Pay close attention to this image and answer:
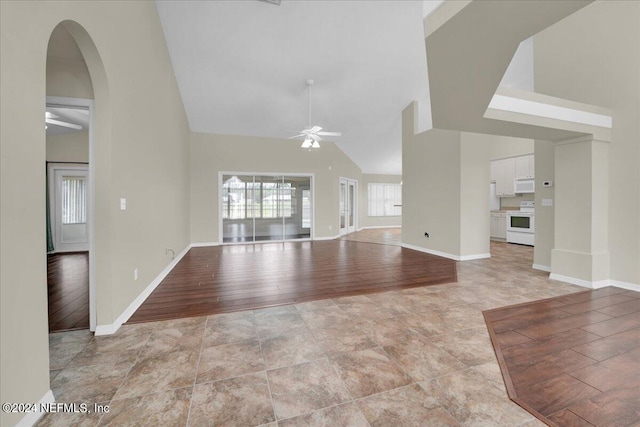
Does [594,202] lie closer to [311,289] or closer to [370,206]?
[311,289]

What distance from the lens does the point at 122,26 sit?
2.74 meters

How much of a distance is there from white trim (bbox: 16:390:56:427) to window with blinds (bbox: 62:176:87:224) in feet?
21.2

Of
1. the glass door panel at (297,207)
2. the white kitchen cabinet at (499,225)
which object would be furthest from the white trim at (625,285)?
the glass door panel at (297,207)

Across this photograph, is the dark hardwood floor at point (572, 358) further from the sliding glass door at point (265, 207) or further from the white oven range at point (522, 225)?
the sliding glass door at point (265, 207)

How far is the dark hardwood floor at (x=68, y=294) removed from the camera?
263 cm

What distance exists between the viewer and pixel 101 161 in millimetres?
2383

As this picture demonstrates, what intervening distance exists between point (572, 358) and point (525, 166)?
22.2 feet

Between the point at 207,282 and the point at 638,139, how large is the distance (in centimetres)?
629

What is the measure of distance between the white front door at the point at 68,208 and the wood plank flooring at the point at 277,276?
2665mm

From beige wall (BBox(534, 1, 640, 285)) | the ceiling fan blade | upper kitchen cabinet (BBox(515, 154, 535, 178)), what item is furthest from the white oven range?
the ceiling fan blade

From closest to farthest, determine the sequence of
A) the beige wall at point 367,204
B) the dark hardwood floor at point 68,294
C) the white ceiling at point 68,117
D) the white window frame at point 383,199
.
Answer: the dark hardwood floor at point 68,294, the white ceiling at point 68,117, the beige wall at point 367,204, the white window frame at point 383,199

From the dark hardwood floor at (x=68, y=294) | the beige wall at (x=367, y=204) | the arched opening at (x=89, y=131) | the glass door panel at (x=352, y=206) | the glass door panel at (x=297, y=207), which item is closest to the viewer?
the arched opening at (x=89, y=131)

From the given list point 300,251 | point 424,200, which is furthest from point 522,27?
point 300,251

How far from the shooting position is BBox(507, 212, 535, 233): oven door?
6.83m
